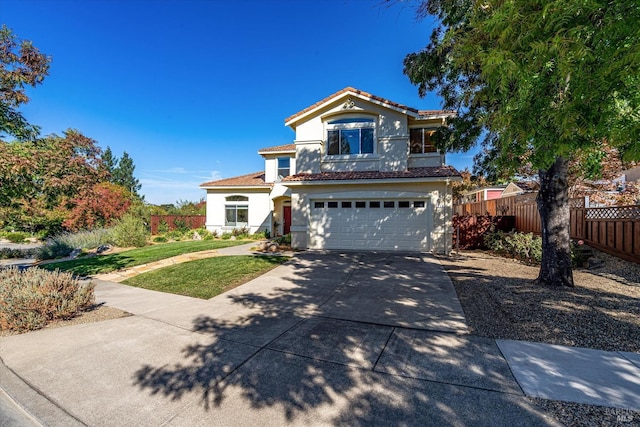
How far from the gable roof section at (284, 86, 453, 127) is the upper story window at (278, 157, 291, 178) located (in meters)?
5.19

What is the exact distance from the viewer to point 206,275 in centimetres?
888

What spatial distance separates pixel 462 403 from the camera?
2.89 metres

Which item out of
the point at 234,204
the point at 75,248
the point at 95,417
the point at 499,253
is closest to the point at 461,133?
the point at 499,253

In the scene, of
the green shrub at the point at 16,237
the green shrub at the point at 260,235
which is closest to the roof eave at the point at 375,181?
the green shrub at the point at 260,235

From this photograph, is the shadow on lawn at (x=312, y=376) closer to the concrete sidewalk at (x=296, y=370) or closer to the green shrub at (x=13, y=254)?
the concrete sidewalk at (x=296, y=370)

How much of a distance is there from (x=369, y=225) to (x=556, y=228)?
281 inches

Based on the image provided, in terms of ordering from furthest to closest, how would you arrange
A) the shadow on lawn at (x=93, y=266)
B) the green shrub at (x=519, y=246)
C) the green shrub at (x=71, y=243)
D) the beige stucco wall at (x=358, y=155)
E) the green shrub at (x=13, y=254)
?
the green shrub at (x=13, y=254) < the green shrub at (x=71, y=243) < the beige stucco wall at (x=358, y=155) < the shadow on lawn at (x=93, y=266) < the green shrub at (x=519, y=246)

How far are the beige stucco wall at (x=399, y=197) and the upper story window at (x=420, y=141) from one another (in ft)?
7.74

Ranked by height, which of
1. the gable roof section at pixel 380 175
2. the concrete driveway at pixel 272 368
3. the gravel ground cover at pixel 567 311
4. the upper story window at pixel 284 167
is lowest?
the concrete driveway at pixel 272 368

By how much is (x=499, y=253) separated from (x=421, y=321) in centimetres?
997

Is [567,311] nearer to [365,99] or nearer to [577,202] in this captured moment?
[577,202]

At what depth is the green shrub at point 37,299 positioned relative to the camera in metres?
5.02

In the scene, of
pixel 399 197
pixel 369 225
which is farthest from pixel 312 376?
pixel 399 197

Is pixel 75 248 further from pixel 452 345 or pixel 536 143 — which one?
pixel 536 143
